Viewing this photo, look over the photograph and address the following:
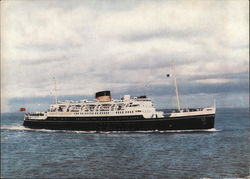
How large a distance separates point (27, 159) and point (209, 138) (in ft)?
73.1

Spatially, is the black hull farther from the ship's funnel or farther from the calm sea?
the calm sea

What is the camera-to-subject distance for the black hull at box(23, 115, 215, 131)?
152 ft

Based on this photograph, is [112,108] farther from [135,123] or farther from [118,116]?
[135,123]

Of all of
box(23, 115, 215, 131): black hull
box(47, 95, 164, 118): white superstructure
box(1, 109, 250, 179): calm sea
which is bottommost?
box(1, 109, 250, 179): calm sea

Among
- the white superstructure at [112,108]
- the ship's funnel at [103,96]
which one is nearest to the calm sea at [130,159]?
the white superstructure at [112,108]

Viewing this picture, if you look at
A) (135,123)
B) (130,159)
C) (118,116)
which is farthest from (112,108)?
(130,159)

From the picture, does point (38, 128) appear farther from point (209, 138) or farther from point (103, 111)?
point (209, 138)

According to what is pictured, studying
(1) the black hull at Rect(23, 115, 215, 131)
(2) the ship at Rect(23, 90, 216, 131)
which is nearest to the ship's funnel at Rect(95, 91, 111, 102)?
(2) the ship at Rect(23, 90, 216, 131)

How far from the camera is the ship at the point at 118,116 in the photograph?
4650 cm

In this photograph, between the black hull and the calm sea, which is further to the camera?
the black hull

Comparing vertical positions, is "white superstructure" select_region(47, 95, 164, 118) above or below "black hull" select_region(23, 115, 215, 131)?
above

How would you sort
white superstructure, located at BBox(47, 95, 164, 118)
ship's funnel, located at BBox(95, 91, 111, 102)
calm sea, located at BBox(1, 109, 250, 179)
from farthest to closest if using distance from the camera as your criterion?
ship's funnel, located at BBox(95, 91, 111, 102) < white superstructure, located at BBox(47, 95, 164, 118) < calm sea, located at BBox(1, 109, 250, 179)

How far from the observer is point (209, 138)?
128 ft

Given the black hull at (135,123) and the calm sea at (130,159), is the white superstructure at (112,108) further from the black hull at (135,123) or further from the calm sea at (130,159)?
the calm sea at (130,159)
